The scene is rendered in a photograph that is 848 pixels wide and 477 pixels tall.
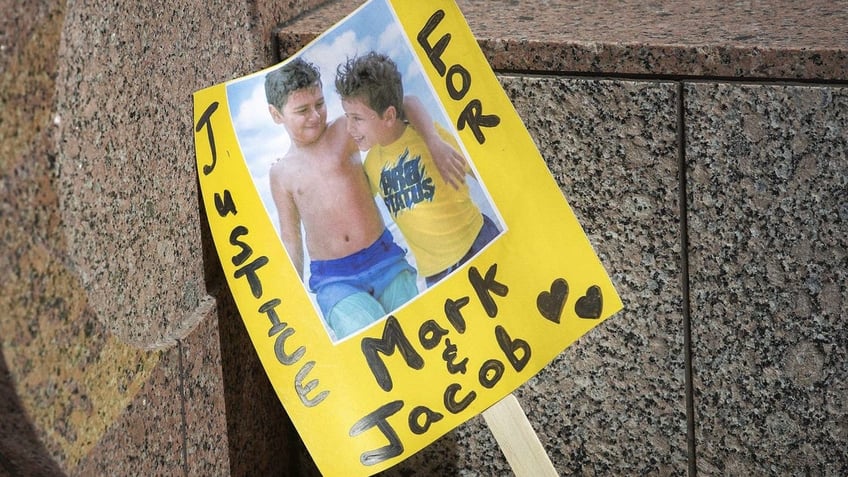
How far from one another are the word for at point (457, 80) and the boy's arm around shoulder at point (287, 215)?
0.41 meters

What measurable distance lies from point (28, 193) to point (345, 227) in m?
0.77

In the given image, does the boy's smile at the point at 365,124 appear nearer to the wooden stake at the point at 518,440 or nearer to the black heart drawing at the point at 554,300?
the black heart drawing at the point at 554,300

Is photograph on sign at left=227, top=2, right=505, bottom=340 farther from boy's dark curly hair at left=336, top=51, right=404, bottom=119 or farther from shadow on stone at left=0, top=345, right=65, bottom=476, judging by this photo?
shadow on stone at left=0, top=345, right=65, bottom=476

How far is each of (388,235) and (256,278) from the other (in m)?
0.31

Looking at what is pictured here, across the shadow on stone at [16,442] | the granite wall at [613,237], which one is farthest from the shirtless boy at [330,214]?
the shadow on stone at [16,442]

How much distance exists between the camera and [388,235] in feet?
7.55

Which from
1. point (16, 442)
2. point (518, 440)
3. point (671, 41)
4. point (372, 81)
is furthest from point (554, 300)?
point (16, 442)

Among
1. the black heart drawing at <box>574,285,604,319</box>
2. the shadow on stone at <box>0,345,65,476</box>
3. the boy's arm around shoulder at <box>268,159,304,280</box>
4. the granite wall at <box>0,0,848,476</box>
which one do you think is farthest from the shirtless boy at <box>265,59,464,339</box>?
the shadow on stone at <box>0,345,65,476</box>

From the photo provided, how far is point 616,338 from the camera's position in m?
2.70

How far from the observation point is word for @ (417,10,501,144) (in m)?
2.25

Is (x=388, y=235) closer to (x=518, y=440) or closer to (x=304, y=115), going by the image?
(x=304, y=115)

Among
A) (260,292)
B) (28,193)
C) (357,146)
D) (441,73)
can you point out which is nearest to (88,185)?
(28,193)

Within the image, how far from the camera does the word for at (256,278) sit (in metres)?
2.25

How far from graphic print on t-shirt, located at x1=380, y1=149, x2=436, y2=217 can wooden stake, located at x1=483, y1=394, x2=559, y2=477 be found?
19.1 inches
